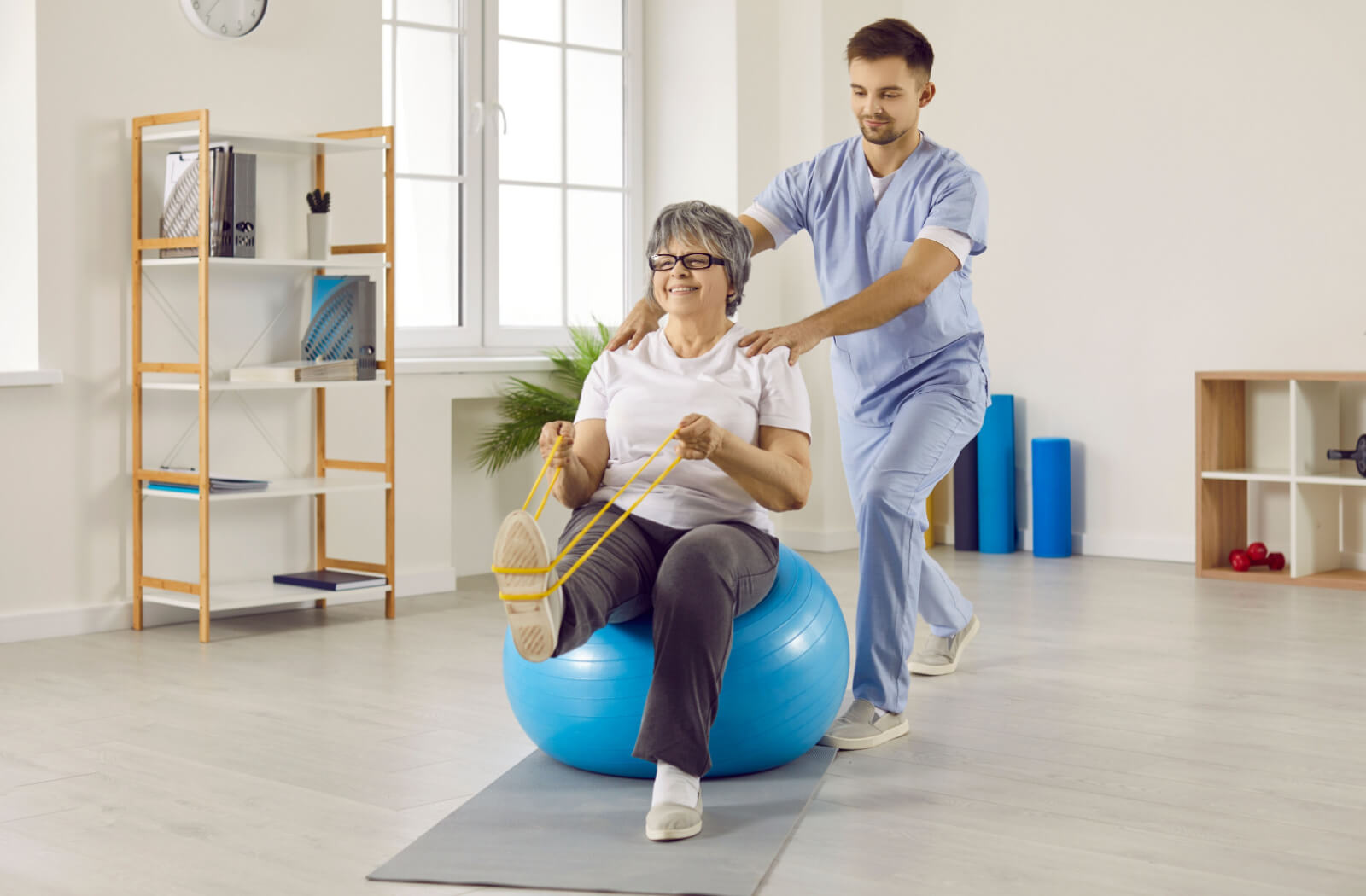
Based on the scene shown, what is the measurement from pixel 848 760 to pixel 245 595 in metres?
2.01

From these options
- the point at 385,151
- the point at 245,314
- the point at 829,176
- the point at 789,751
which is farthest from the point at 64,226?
the point at 789,751

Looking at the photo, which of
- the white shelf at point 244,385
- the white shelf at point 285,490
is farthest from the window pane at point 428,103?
the white shelf at point 285,490

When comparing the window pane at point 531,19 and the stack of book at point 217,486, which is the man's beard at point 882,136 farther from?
the window pane at point 531,19

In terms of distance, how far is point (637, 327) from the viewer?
103 inches

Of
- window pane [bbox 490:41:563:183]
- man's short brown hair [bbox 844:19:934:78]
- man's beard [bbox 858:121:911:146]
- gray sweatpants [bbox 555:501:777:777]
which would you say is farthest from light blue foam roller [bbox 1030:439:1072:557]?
gray sweatpants [bbox 555:501:777:777]

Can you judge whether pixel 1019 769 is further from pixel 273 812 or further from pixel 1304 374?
pixel 1304 374

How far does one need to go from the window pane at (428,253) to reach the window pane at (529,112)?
0.29m

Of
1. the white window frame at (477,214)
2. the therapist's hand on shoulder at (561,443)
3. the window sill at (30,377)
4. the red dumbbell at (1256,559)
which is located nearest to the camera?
the therapist's hand on shoulder at (561,443)

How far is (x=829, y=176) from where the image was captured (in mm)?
2971

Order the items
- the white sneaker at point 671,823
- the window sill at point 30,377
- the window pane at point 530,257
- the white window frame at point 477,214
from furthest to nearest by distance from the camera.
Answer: the window pane at point 530,257
the white window frame at point 477,214
the window sill at point 30,377
the white sneaker at point 671,823

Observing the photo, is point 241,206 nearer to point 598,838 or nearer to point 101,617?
point 101,617

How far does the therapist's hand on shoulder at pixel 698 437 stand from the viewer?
7.27 feet

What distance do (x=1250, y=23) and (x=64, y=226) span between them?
3805 mm

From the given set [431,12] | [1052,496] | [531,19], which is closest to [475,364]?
[431,12]
